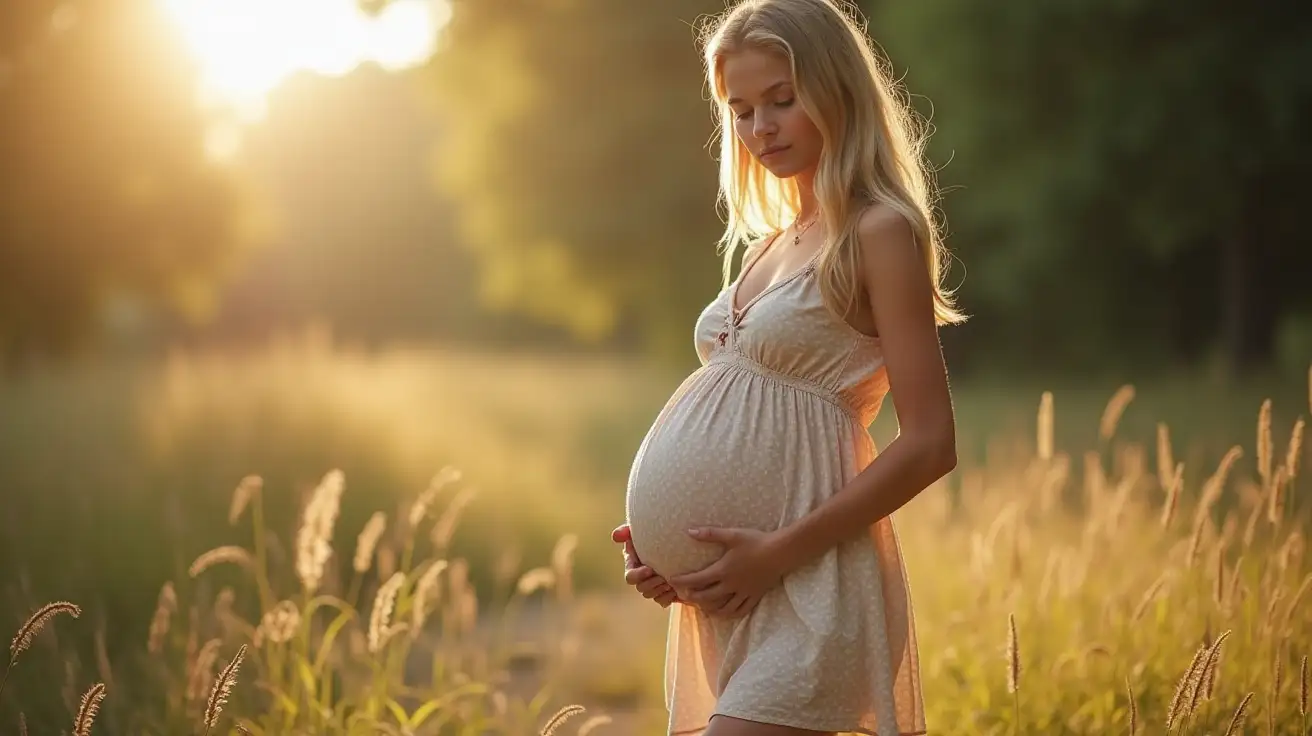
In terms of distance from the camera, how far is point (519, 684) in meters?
5.66

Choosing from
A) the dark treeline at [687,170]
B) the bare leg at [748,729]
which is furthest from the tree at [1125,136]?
the bare leg at [748,729]

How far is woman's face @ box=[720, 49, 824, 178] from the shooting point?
2.43 metres

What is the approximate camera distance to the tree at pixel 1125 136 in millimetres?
12617

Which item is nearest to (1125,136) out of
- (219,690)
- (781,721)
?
Result: (781,721)

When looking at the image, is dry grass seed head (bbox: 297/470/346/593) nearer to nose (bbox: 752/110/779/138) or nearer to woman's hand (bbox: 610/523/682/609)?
woman's hand (bbox: 610/523/682/609)

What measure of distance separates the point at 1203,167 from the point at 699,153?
6.98 metres

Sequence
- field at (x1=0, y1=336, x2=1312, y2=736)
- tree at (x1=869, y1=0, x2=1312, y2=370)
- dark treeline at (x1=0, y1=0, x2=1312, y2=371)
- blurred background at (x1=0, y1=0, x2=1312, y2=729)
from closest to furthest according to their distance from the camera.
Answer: field at (x1=0, y1=336, x2=1312, y2=736) → blurred background at (x1=0, y1=0, x2=1312, y2=729) → tree at (x1=869, y1=0, x2=1312, y2=370) → dark treeline at (x1=0, y1=0, x2=1312, y2=371)

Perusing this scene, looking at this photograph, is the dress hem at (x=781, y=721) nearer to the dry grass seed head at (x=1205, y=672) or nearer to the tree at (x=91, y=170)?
the dry grass seed head at (x=1205, y=672)

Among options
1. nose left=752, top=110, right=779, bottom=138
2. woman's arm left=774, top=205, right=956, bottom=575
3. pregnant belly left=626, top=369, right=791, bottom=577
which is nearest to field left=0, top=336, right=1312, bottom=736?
woman's arm left=774, top=205, right=956, bottom=575

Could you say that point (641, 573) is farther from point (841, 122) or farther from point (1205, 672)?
point (1205, 672)

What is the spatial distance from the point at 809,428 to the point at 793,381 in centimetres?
9

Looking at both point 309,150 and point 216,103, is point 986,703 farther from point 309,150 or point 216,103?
point 309,150

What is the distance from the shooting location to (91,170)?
1664cm

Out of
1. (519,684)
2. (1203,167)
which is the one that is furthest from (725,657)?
(1203,167)
